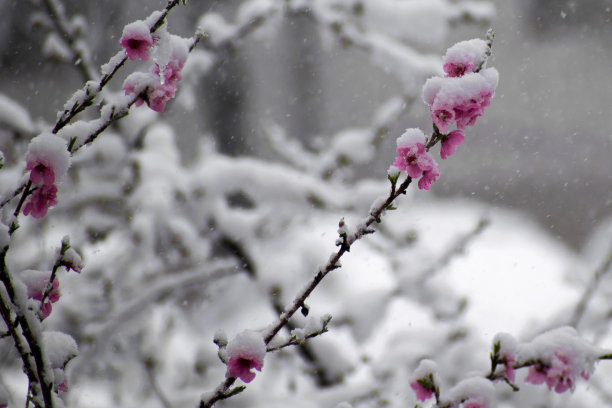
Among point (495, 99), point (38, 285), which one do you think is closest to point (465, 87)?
point (38, 285)

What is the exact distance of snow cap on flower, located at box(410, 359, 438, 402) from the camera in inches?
30.6

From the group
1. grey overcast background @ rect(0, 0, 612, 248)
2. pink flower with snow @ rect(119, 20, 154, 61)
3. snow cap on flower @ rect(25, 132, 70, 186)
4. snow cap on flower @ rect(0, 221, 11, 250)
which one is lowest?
snow cap on flower @ rect(0, 221, 11, 250)

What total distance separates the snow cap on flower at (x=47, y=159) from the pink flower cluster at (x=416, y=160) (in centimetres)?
44

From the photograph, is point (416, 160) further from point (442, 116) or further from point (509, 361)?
point (509, 361)

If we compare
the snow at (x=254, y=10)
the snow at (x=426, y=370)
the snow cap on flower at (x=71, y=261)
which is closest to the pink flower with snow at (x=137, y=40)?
the snow cap on flower at (x=71, y=261)

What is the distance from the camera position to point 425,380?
30.9 inches

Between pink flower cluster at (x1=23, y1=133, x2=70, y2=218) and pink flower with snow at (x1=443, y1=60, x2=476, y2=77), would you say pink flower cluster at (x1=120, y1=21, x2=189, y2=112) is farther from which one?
pink flower with snow at (x1=443, y1=60, x2=476, y2=77)

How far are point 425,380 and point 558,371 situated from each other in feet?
0.65

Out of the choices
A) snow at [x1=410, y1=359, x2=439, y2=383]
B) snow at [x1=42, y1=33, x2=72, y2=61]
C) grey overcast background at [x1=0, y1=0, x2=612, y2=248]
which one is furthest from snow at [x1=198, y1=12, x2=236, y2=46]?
snow at [x1=410, y1=359, x2=439, y2=383]

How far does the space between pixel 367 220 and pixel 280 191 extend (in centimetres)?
171

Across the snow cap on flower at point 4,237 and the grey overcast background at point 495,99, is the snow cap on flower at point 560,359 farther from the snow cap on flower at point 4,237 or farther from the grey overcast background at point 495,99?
the grey overcast background at point 495,99

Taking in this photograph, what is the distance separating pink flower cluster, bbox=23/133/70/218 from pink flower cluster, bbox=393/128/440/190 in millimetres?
436

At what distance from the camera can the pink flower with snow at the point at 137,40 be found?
735mm

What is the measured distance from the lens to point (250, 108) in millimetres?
5172
